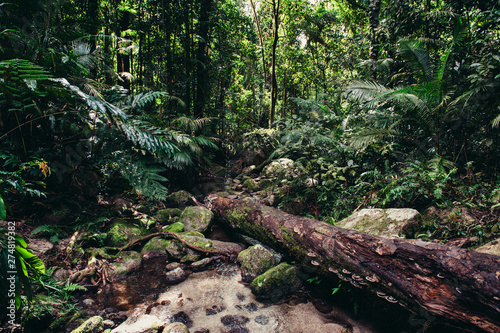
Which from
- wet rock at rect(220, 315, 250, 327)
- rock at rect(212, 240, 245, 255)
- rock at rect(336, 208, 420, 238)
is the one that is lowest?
rock at rect(212, 240, 245, 255)

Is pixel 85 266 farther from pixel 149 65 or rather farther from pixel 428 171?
pixel 149 65

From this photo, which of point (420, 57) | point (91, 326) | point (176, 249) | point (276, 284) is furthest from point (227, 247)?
point (420, 57)

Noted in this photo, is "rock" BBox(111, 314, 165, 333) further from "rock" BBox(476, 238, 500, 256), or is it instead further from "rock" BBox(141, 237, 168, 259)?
"rock" BBox(476, 238, 500, 256)

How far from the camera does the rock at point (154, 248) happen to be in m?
3.63

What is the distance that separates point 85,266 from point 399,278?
3.53 meters

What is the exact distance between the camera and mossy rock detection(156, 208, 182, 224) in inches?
186

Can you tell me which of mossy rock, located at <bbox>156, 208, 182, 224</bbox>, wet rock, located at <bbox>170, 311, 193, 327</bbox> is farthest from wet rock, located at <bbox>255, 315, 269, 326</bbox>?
mossy rock, located at <bbox>156, 208, 182, 224</bbox>

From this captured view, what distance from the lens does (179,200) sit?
222 inches

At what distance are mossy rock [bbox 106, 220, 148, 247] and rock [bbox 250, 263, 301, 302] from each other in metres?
2.11

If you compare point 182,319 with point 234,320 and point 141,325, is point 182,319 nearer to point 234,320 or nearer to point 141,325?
point 141,325

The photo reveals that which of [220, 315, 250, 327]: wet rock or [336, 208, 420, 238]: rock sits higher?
[336, 208, 420, 238]: rock

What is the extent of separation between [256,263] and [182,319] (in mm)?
1122

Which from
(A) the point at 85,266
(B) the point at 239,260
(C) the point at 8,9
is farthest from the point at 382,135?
(C) the point at 8,9

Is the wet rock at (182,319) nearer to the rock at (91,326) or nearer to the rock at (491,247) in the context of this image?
the rock at (91,326)
